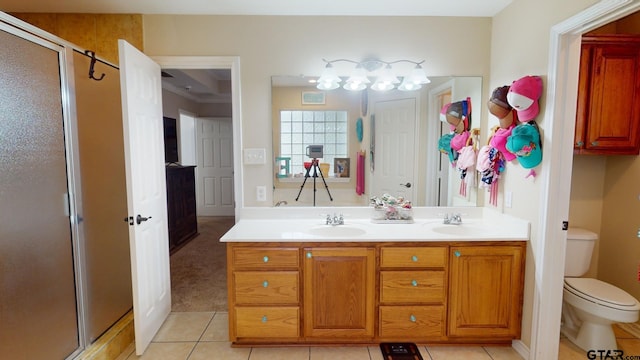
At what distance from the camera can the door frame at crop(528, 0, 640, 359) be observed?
171 cm

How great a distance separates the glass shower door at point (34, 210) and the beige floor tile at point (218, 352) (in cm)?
70

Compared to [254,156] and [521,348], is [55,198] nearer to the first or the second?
[254,156]

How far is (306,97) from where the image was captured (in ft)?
8.09

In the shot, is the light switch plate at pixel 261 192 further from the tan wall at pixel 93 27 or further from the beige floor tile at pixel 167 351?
the tan wall at pixel 93 27

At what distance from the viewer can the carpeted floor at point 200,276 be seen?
273 centimetres

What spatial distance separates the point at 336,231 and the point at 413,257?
57cm

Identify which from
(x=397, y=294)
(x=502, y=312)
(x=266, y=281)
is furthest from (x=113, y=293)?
(x=502, y=312)

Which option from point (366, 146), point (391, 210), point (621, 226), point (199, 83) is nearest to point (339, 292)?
point (391, 210)

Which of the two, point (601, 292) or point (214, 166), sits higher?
point (214, 166)

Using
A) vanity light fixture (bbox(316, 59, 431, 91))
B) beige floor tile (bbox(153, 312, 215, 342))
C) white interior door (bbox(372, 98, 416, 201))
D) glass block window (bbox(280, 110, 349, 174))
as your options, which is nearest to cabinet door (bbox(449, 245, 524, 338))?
white interior door (bbox(372, 98, 416, 201))

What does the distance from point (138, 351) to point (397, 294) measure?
5.67 feet

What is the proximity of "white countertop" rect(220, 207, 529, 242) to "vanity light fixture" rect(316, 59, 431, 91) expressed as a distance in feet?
3.28

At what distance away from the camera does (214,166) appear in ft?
20.0

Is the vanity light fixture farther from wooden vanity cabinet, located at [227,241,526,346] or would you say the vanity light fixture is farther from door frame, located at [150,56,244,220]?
wooden vanity cabinet, located at [227,241,526,346]
